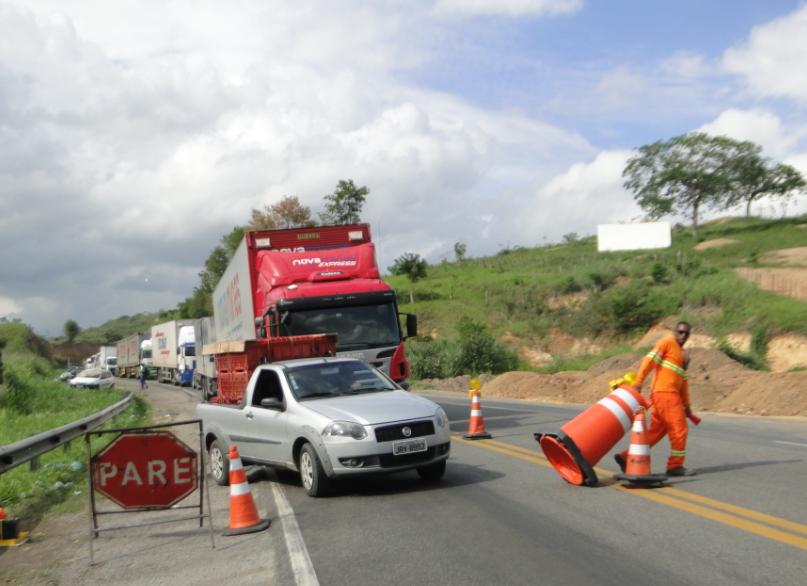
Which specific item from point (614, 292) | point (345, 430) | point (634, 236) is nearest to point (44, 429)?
point (345, 430)

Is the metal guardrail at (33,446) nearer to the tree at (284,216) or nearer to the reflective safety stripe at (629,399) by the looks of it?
the reflective safety stripe at (629,399)

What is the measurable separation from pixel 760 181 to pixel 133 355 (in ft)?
182

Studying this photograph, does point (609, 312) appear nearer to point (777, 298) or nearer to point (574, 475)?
point (777, 298)

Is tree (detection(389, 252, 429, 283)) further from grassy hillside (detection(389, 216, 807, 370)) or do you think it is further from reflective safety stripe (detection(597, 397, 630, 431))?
reflective safety stripe (detection(597, 397, 630, 431))

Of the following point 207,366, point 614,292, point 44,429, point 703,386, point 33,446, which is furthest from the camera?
point 614,292

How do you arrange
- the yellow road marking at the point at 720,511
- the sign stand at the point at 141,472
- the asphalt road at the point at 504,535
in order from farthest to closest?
1. the sign stand at the point at 141,472
2. the yellow road marking at the point at 720,511
3. the asphalt road at the point at 504,535

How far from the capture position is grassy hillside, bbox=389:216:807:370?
146 ft

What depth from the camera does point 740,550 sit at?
6375 millimetres

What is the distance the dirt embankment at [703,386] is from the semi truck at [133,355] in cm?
3606

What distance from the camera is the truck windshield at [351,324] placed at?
17.1 m

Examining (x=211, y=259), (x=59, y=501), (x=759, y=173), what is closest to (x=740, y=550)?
(x=59, y=501)

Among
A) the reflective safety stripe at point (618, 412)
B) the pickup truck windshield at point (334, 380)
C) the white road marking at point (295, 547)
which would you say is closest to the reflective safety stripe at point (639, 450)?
the reflective safety stripe at point (618, 412)

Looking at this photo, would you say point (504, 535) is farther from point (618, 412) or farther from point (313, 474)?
point (313, 474)

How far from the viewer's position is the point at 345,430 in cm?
954
